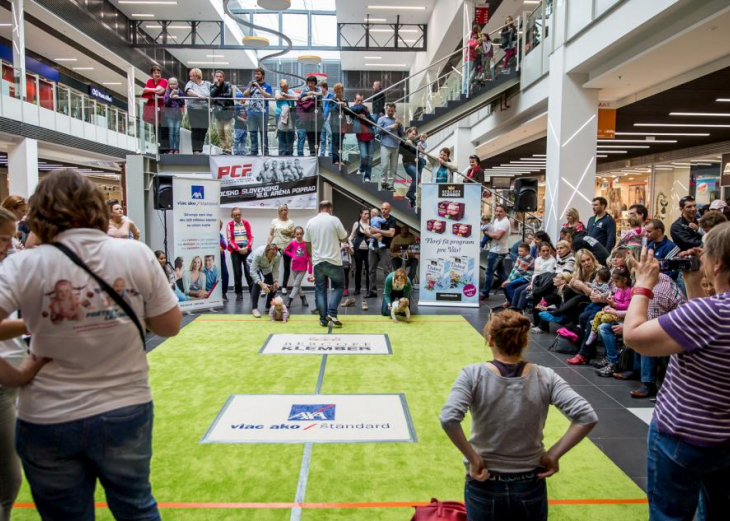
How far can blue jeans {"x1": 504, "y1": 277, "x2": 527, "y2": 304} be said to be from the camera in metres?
8.65

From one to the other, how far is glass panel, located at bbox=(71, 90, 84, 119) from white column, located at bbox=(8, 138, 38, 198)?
7.10 feet

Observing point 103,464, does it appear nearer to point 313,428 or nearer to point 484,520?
point 484,520

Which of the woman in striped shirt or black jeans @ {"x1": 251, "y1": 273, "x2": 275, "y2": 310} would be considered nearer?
the woman in striped shirt

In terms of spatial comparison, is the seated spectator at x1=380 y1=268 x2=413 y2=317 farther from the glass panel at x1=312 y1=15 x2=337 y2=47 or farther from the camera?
the glass panel at x1=312 y1=15 x2=337 y2=47

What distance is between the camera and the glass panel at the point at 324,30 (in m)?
24.0

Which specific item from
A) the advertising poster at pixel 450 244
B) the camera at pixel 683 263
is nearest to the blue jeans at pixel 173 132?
the advertising poster at pixel 450 244

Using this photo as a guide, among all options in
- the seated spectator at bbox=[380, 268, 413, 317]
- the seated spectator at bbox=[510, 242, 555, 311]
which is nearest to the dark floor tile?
the seated spectator at bbox=[510, 242, 555, 311]

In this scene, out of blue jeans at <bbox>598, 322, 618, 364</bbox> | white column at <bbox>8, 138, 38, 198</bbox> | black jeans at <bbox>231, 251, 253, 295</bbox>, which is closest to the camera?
blue jeans at <bbox>598, 322, 618, 364</bbox>

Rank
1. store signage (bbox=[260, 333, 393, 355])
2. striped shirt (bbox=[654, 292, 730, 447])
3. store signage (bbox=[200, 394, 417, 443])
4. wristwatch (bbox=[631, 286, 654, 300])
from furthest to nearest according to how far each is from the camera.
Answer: store signage (bbox=[260, 333, 393, 355]) < store signage (bbox=[200, 394, 417, 443]) < wristwatch (bbox=[631, 286, 654, 300]) < striped shirt (bbox=[654, 292, 730, 447])

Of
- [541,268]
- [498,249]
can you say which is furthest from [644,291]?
[498,249]

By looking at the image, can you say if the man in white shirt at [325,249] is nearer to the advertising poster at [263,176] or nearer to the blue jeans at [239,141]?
the advertising poster at [263,176]

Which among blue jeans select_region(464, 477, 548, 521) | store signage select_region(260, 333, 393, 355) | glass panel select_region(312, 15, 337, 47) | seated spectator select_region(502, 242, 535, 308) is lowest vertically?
store signage select_region(260, 333, 393, 355)

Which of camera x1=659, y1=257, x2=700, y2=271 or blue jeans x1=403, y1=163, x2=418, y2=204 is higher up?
blue jeans x1=403, y1=163, x2=418, y2=204

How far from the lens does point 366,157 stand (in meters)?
11.1
